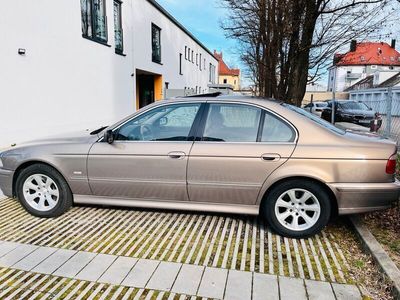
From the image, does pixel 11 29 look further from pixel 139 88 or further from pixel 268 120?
pixel 139 88

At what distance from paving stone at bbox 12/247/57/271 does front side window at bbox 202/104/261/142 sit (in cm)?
212

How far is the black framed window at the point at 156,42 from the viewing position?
64.0ft

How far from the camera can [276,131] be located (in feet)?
12.7

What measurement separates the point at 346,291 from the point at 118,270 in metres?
2.07

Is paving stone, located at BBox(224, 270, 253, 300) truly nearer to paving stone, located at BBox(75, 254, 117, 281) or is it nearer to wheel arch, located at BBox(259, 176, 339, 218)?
wheel arch, located at BBox(259, 176, 339, 218)

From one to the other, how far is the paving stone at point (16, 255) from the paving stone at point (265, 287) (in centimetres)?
238

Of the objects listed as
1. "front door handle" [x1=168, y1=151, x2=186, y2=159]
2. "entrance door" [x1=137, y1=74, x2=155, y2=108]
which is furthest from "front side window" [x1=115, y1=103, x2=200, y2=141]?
"entrance door" [x1=137, y1=74, x2=155, y2=108]

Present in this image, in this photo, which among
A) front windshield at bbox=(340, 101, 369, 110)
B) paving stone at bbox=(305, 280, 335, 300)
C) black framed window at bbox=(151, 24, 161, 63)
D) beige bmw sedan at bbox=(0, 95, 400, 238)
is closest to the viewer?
paving stone at bbox=(305, 280, 335, 300)

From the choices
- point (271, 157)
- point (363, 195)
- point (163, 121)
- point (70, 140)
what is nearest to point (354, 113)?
point (363, 195)

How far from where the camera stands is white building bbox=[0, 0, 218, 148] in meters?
8.67

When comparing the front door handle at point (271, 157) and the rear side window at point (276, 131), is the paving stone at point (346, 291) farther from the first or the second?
the rear side window at point (276, 131)

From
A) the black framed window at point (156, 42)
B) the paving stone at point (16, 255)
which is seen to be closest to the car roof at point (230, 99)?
the paving stone at point (16, 255)

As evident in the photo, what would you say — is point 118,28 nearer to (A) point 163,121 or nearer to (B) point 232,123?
(A) point 163,121

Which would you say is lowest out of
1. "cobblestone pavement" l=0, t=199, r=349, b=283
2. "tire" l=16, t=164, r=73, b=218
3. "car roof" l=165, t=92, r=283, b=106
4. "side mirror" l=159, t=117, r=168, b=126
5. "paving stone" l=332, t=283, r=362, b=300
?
"paving stone" l=332, t=283, r=362, b=300
